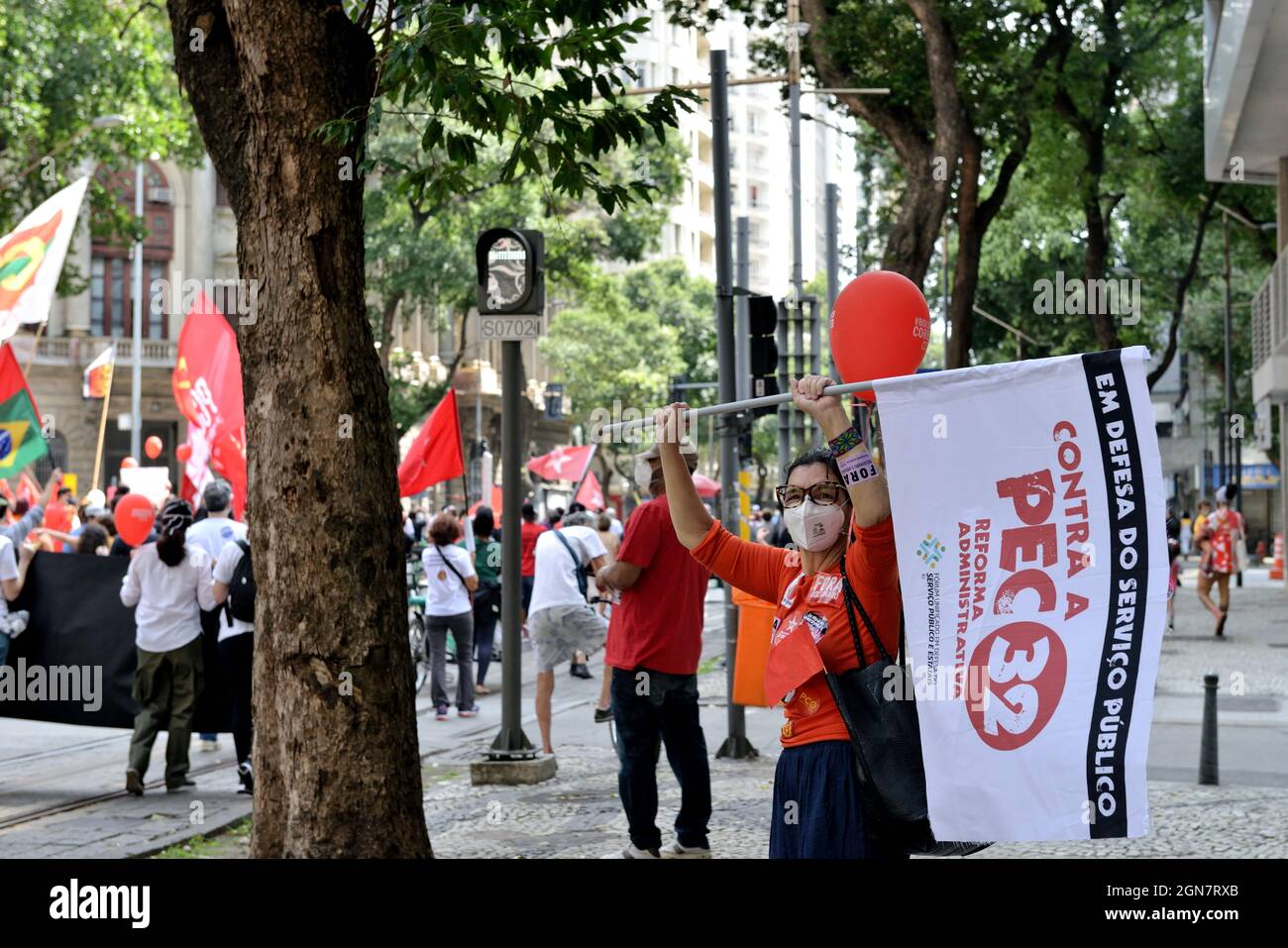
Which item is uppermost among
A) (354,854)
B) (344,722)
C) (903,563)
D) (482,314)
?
(482,314)

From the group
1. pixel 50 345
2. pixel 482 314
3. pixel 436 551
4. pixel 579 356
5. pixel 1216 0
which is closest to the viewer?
pixel 482 314

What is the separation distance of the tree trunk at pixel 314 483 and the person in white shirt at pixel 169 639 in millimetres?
4296

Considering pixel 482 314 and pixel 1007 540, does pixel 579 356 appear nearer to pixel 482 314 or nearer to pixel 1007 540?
pixel 482 314

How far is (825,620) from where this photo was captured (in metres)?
4.43

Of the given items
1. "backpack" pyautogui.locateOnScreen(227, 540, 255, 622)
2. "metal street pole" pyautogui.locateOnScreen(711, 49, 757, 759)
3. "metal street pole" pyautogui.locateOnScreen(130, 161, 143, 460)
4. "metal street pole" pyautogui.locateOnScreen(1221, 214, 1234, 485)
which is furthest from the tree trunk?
"metal street pole" pyautogui.locateOnScreen(130, 161, 143, 460)

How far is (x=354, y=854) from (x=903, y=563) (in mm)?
2575

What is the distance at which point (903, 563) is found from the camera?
4.29 meters

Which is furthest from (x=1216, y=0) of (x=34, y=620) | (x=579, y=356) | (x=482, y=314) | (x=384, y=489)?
(x=579, y=356)

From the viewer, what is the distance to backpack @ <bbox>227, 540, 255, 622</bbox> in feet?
32.6

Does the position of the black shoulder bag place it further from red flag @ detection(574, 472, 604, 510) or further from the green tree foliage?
the green tree foliage

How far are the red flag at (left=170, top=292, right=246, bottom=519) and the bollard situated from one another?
9.33 m

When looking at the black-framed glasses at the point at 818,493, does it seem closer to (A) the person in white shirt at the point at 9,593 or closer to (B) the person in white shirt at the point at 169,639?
(B) the person in white shirt at the point at 169,639

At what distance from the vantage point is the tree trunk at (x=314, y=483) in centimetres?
583

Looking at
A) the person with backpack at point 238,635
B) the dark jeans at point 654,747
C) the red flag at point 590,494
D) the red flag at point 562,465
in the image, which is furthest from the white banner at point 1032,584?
the red flag at point 562,465
